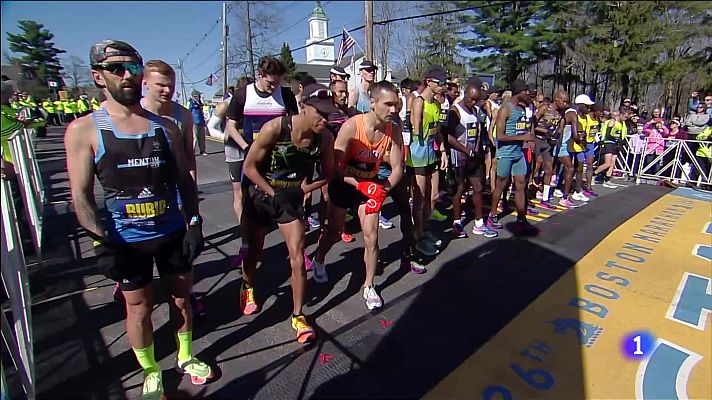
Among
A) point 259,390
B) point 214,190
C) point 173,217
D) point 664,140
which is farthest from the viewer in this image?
point 664,140

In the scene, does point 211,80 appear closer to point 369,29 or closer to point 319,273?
point 369,29

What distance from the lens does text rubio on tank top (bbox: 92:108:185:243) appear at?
69.5 inches

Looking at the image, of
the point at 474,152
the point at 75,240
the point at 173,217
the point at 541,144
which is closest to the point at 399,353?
the point at 173,217

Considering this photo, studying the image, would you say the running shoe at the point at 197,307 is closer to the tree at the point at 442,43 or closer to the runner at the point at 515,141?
the runner at the point at 515,141

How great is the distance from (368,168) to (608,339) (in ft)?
7.20

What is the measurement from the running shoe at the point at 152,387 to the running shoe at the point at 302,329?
88 centimetres

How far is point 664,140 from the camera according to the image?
28.9 ft

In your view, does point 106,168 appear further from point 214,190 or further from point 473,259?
point 214,190

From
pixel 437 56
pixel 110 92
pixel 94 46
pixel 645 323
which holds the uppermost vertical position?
pixel 437 56

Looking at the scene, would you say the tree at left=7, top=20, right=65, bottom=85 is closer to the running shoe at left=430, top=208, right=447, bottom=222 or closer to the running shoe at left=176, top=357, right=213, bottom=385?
the running shoe at left=176, top=357, right=213, bottom=385

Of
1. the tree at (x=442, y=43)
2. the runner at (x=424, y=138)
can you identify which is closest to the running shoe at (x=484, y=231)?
the runner at (x=424, y=138)

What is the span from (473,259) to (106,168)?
3.56 metres

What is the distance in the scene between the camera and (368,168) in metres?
3.23

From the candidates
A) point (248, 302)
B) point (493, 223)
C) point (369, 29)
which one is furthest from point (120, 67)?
point (369, 29)
